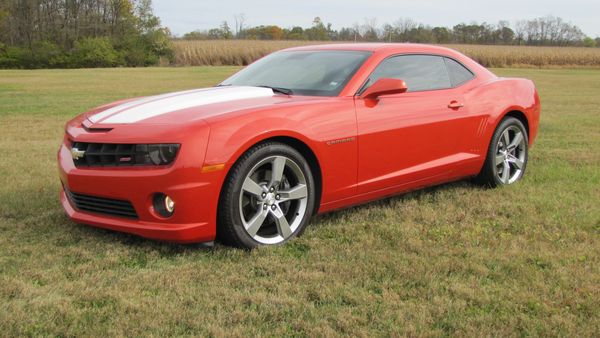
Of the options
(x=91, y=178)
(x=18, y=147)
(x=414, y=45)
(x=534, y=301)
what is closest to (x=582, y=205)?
(x=414, y=45)

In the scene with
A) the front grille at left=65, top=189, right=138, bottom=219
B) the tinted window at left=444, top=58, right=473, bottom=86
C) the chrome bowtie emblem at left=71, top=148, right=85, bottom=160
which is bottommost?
the front grille at left=65, top=189, right=138, bottom=219

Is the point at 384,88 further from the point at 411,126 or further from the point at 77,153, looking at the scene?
the point at 77,153

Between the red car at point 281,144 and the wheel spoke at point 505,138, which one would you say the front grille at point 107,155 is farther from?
the wheel spoke at point 505,138

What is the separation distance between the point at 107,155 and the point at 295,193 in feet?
3.97

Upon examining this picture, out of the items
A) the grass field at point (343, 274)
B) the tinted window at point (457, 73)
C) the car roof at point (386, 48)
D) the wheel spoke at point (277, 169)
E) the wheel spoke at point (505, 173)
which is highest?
the car roof at point (386, 48)

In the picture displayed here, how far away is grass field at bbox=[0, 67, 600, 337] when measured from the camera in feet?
9.11

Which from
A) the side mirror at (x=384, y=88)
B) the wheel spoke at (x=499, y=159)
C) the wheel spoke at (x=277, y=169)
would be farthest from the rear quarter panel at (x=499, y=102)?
the wheel spoke at (x=277, y=169)

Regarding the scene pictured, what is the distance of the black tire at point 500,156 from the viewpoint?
214 inches

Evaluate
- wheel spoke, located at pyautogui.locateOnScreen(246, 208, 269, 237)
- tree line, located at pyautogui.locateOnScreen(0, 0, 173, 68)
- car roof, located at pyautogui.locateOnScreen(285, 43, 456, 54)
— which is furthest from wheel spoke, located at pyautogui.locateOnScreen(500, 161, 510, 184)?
tree line, located at pyautogui.locateOnScreen(0, 0, 173, 68)

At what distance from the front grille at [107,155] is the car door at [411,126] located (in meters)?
1.56

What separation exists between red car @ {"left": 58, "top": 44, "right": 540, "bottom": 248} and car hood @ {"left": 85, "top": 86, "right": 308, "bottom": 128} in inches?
0.5

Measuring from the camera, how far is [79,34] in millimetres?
62469

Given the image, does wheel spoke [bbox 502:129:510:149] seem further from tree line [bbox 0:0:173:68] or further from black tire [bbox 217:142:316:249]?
tree line [bbox 0:0:173:68]

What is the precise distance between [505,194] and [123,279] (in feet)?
11.4
